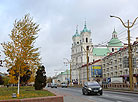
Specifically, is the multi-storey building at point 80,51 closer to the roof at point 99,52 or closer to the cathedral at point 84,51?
the cathedral at point 84,51

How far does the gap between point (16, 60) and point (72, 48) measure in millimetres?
137265

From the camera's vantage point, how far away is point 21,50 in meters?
20.3

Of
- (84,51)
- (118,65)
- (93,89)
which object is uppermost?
(84,51)

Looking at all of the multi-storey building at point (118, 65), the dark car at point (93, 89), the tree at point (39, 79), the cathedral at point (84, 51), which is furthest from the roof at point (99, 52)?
the dark car at point (93, 89)

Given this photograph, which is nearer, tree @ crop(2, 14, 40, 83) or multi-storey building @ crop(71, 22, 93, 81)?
tree @ crop(2, 14, 40, 83)

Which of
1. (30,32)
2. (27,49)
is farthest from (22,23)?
(27,49)

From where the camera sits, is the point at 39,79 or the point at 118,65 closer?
the point at 39,79

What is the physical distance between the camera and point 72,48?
15725cm

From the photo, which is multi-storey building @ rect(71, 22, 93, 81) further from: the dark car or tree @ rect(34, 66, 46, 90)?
the dark car

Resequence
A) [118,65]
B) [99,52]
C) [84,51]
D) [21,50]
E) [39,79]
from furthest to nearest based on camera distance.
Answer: [99,52] → [84,51] → [118,65] → [39,79] → [21,50]

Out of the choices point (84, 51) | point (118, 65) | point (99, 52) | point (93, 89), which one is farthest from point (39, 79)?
point (99, 52)

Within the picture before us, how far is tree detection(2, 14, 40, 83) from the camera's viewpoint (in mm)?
20109

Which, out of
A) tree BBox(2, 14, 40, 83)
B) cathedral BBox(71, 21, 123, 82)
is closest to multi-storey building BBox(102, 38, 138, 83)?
cathedral BBox(71, 21, 123, 82)

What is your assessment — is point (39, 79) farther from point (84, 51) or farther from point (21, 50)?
point (84, 51)
